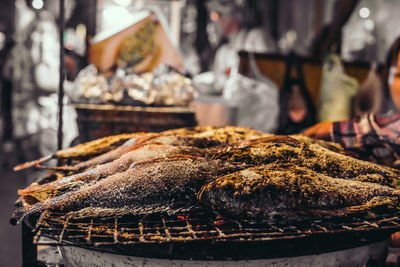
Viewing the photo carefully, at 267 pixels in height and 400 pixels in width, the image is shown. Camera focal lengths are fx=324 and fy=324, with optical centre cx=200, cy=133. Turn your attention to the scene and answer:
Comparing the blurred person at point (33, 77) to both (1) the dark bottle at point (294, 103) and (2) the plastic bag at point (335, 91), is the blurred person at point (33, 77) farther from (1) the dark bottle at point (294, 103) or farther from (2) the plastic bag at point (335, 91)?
(2) the plastic bag at point (335, 91)

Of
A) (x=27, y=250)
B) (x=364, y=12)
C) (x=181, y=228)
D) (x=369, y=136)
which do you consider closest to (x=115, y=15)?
(x=364, y=12)

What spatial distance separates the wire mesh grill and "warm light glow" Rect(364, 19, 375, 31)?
13.9 ft

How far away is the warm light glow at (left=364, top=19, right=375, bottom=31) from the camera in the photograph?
4.65 metres

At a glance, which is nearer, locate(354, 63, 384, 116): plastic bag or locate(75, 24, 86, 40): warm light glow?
locate(354, 63, 384, 116): plastic bag

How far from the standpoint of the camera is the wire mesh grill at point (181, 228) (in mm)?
1057

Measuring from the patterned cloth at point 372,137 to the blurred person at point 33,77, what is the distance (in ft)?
21.2

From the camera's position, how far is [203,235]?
111cm

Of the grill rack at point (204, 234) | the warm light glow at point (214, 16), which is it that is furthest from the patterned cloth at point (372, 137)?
the warm light glow at point (214, 16)

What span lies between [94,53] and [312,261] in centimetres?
353

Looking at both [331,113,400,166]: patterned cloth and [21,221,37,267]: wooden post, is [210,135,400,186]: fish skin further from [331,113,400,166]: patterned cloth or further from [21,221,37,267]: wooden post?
[21,221,37,267]: wooden post

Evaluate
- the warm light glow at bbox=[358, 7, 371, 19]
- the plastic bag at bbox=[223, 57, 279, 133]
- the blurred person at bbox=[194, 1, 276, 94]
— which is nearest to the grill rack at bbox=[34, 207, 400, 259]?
the plastic bag at bbox=[223, 57, 279, 133]

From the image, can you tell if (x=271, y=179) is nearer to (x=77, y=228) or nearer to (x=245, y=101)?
(x=77, y=228)

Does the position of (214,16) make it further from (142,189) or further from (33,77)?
(142,189)

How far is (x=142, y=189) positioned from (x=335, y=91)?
4.02 m
